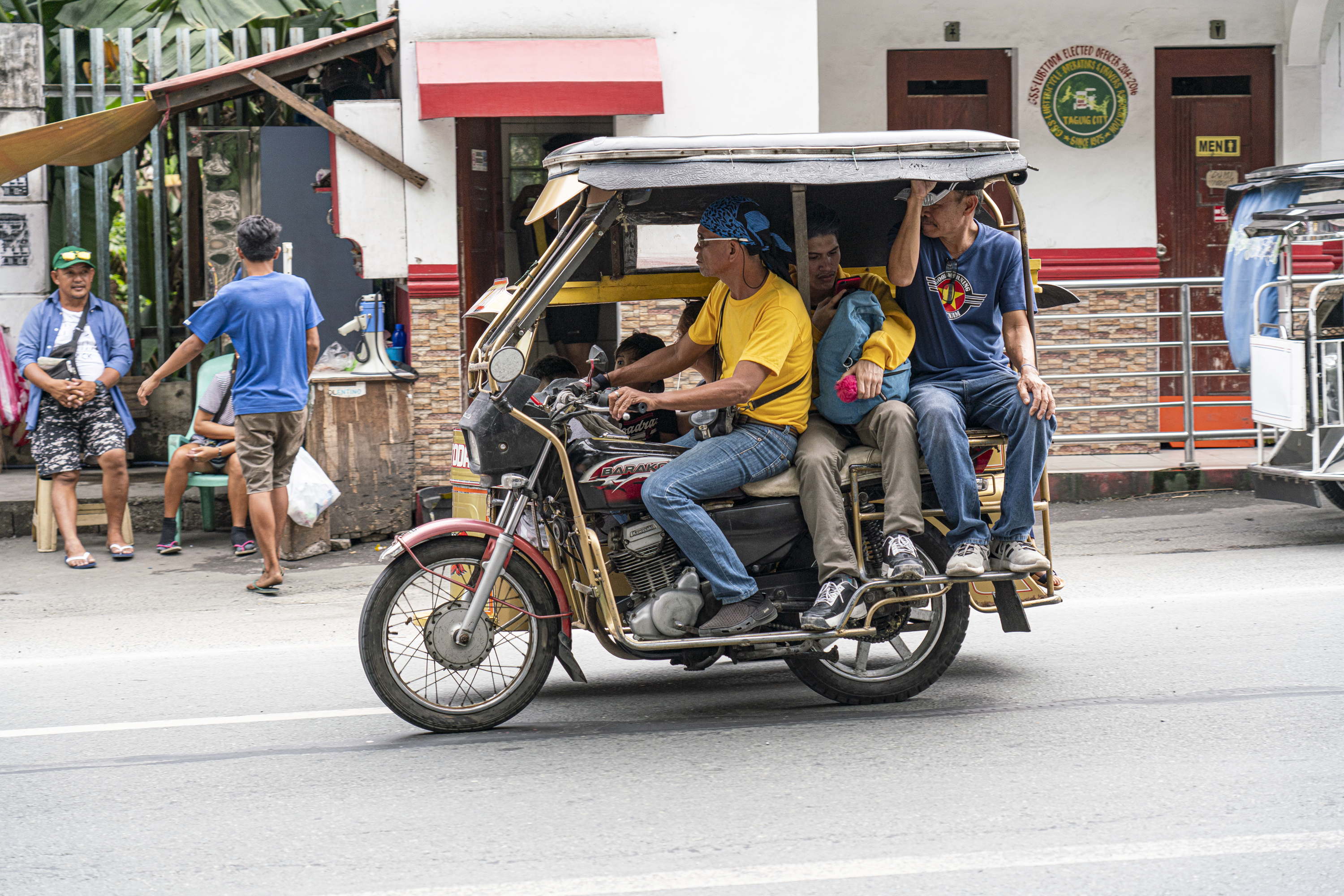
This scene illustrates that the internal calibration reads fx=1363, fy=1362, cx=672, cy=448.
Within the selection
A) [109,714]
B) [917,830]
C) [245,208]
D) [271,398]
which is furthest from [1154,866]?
[245,208]

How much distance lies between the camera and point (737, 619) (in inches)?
203

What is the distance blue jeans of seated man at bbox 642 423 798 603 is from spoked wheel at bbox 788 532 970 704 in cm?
55

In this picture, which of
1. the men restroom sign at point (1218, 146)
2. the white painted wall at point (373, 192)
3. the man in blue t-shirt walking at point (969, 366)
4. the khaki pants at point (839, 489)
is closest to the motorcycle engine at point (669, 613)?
the khaki pants at point (839, 489)

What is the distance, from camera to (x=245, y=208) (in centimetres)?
1089

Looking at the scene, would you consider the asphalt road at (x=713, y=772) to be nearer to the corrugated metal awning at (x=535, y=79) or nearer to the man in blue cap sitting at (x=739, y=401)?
the man in blue cap sitting at (x=739, y=401)

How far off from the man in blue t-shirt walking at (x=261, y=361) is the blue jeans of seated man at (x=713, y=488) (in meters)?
3.99

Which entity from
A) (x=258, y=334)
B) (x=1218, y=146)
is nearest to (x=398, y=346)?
(x=258, y=334)

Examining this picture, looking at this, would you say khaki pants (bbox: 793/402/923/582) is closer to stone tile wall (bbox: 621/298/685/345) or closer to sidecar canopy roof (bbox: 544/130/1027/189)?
sidecar canopy roof (bbox: 544/130/1027/189)

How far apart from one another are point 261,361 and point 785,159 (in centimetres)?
452

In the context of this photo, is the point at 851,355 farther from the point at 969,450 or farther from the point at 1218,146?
the point at 1218,146

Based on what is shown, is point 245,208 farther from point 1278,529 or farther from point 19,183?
point 1278,529

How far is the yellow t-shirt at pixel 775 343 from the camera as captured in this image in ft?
16.9

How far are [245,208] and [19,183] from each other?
1.74m

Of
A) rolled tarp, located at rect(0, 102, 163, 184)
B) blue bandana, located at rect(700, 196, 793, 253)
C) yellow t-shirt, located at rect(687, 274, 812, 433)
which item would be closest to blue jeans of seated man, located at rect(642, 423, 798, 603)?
yellow t-shirt, located at rect(687, 274, 812, 433)
